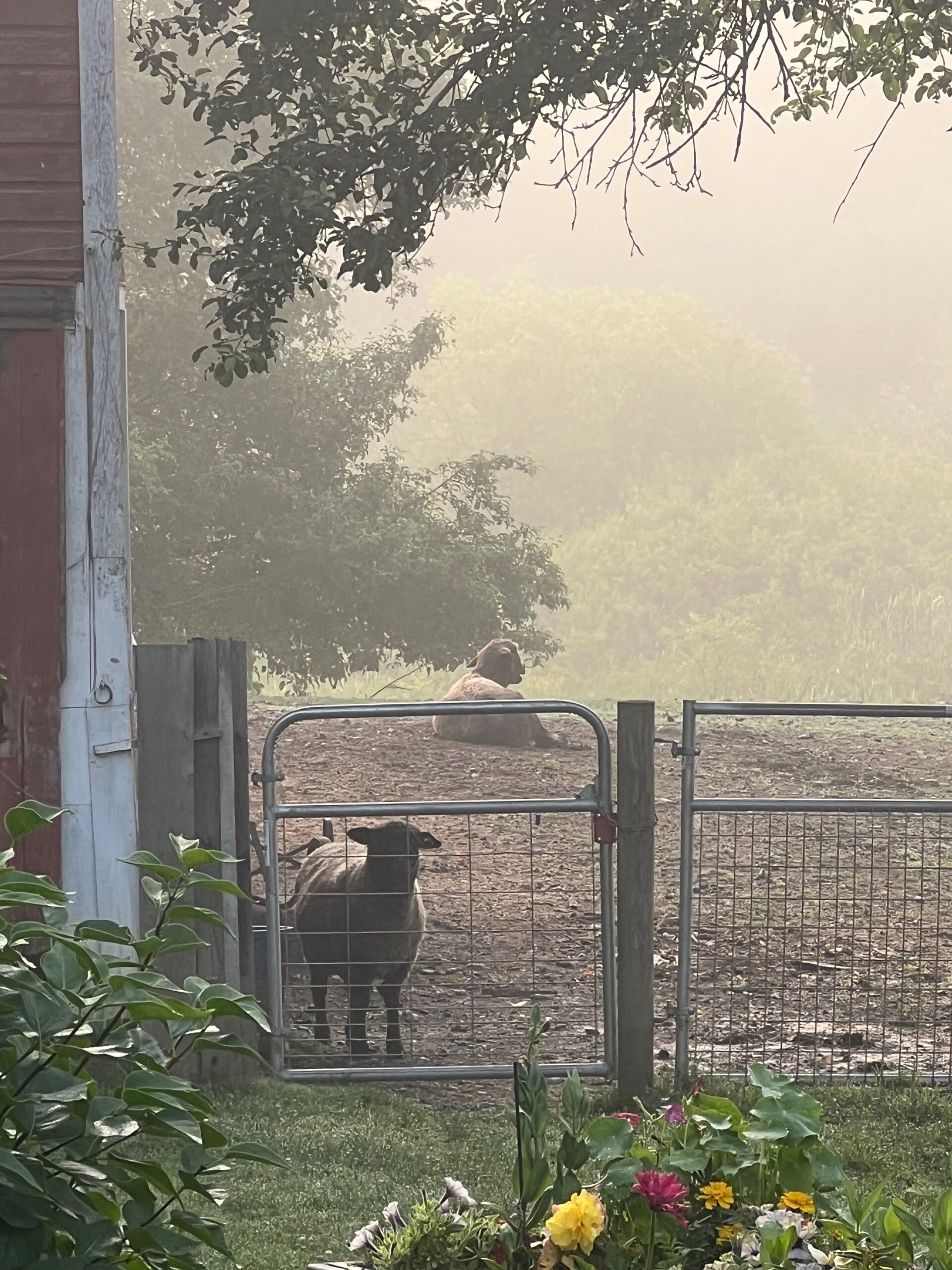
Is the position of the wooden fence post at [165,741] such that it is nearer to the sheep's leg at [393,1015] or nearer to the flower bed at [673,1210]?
the sheep's leg at [393,1015]

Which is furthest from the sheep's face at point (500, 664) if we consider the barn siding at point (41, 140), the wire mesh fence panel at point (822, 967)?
the barn siding at point (41, 140)

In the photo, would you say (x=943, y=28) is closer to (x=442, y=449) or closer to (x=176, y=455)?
(x=176, y=455)

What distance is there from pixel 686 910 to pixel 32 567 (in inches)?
123

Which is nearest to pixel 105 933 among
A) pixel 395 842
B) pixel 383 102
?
pixel 395 842

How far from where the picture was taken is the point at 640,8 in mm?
7812

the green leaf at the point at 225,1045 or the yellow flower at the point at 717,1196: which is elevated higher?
the green leaf at the point at 225,1045

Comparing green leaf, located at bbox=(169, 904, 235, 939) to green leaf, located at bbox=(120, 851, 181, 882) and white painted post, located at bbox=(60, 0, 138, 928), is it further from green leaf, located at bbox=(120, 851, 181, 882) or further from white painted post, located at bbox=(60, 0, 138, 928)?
white painted post, located at bbox=(60, 0, 138, 928)

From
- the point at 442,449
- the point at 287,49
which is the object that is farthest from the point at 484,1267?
the point at 442,449

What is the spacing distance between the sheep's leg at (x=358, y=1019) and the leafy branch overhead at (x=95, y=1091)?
415 cm

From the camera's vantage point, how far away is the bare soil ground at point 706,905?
6.34 meters

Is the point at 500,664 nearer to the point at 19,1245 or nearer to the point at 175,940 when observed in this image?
the point at 175,940

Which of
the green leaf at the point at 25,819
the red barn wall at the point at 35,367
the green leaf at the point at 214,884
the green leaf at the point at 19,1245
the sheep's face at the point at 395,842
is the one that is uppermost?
the red barn wall at the point at 35,367

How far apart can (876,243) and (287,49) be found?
107 metres

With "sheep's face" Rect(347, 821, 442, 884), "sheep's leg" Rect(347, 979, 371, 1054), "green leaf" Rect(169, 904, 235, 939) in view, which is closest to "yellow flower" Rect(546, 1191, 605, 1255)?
"green leaf" Rect(169, 904, 235, 939)
